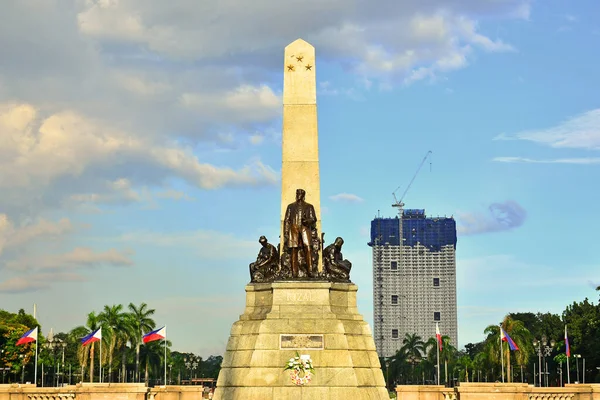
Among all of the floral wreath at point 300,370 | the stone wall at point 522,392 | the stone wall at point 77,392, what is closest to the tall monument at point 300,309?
the floral wreath at point 300,370

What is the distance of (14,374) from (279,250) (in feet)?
169

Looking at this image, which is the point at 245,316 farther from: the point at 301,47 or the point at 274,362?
the point at 301,47

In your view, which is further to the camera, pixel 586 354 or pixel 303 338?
pixel 586 354

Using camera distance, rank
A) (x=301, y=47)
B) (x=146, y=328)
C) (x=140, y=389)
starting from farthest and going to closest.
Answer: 1. (x=146, y=328)
2. (x=140, y=389)
3. (x=301, y=47)

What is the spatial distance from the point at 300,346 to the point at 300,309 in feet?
5.10

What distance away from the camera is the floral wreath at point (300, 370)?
105 ft

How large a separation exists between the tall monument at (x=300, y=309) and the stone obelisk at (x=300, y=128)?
39mm

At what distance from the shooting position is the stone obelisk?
121 ft

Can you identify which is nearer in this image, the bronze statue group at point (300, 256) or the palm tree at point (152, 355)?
the bronze statue group at point (300, 256)

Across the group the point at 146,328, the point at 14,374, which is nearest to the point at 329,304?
the point at 14,374

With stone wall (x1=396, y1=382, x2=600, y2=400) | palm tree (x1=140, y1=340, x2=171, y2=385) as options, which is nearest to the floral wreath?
stone wall (x1=396, y1=382, x2=600, y2=400)

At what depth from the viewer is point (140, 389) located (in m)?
42.0

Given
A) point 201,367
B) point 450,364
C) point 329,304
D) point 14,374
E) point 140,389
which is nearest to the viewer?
point 329,304

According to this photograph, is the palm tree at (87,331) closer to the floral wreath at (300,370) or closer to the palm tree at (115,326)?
the palm tree at (115,326)
